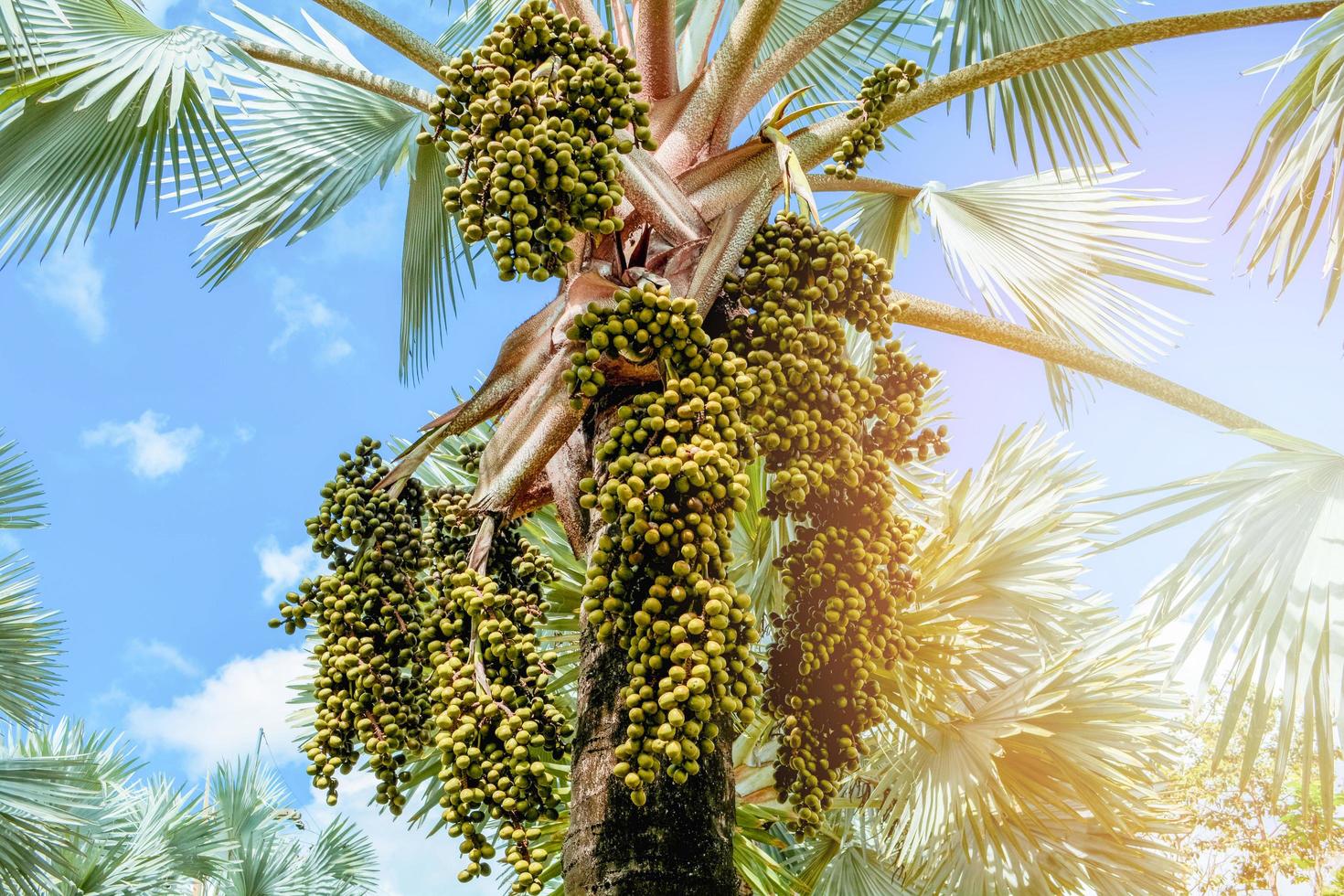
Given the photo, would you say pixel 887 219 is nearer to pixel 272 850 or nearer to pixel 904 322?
pixel 904 322

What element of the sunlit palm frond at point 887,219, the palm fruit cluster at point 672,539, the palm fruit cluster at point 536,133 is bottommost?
the palm fruit cluster at point 672,539

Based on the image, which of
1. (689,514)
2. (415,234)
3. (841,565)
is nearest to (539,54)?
(689,514)

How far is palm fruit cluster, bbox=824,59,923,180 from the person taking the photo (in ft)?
8.14

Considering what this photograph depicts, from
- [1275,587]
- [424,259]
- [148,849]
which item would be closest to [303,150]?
[424,259]

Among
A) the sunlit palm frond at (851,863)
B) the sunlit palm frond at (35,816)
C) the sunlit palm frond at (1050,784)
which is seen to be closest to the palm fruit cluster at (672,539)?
the sunlit palm frond at (1050,784)

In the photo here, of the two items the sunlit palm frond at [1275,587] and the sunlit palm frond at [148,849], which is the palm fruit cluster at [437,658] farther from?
the sunlit palm frond at [148,849]

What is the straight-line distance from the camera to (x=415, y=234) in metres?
4.85

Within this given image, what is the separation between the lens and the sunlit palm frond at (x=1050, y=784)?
398 cm

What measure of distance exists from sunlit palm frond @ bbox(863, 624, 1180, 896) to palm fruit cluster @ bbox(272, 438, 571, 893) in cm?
220

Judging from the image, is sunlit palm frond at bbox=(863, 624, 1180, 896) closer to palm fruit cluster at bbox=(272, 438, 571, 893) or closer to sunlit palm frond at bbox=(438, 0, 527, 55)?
palm fruit cluster at bbox=(272, 438, 571, 893)

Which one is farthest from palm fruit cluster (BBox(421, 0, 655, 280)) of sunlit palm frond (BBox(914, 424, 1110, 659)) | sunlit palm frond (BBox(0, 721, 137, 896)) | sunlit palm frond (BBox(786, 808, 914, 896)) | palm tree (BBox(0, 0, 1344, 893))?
sunlit palm frond (BBox(0, 721, 137, 896))

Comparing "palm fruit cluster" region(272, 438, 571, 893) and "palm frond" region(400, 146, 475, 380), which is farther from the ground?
"palm frond" region(400, 146, 475, 380)

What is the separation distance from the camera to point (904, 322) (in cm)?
323

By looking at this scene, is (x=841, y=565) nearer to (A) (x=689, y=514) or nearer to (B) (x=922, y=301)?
(A) (x=689, y=514)
